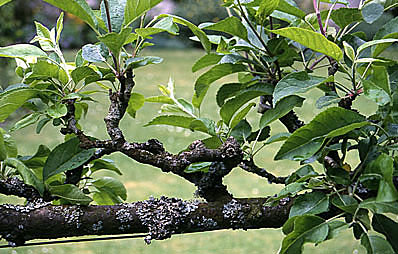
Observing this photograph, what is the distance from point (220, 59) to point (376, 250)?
0.43 metres

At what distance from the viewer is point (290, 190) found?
0.67m

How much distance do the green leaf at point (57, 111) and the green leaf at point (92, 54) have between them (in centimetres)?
8

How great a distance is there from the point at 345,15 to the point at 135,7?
0.32m

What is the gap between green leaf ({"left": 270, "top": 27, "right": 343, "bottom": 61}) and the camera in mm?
650

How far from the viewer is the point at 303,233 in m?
0.63

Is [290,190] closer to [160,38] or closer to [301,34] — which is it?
[301,34]

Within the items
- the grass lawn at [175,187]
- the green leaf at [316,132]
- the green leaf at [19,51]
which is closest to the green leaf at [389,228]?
A: the green leaf at [316,132]

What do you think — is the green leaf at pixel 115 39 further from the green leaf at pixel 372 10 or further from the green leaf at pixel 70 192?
the green leaf at pixel 372 10

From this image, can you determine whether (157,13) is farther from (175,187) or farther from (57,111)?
(57,111)

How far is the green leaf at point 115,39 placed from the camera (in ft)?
2.39

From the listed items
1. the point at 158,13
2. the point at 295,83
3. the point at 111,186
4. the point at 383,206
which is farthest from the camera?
the point at 158,13

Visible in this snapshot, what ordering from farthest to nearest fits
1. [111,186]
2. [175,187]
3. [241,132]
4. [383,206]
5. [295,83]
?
[175,187], [111,186], [241,132], [295,83], [383,206]

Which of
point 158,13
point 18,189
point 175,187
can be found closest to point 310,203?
point 18,189

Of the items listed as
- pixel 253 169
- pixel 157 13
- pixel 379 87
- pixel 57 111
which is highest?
pixel 379 87
